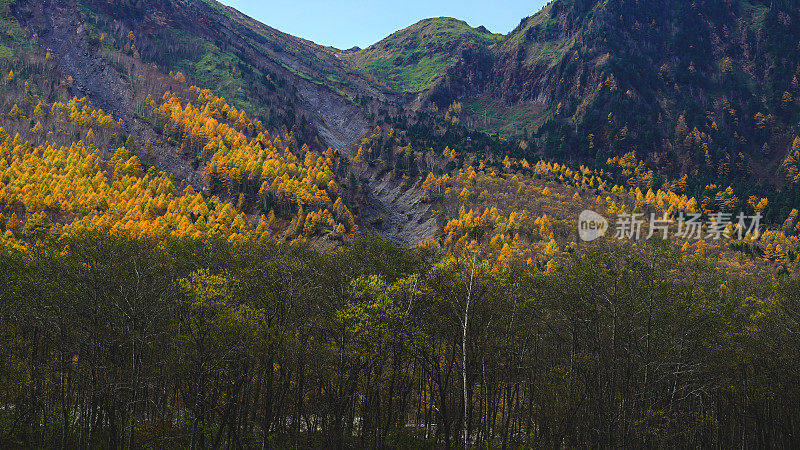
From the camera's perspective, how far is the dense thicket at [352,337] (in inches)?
1225

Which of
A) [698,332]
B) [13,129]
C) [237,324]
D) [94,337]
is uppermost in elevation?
[13,129]

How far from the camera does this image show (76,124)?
160 meters

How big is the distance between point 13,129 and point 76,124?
17.3m

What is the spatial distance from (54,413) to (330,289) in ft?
72.2

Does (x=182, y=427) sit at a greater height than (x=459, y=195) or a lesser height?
lesser

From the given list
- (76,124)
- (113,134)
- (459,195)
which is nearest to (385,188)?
(459,195)

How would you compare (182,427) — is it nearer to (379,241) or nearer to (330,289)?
(330,289)

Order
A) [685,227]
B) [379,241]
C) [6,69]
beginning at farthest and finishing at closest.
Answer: [6,69]
[685,227]
[379,241]

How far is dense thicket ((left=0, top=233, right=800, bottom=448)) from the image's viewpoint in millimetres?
31125

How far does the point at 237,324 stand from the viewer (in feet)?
98.6

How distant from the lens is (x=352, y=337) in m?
32.0

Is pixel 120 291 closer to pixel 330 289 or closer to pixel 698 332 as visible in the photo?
pixel 330 289

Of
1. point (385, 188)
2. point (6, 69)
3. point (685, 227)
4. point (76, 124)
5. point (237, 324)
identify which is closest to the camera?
point (237, 324)

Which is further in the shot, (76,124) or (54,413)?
(76,124)
